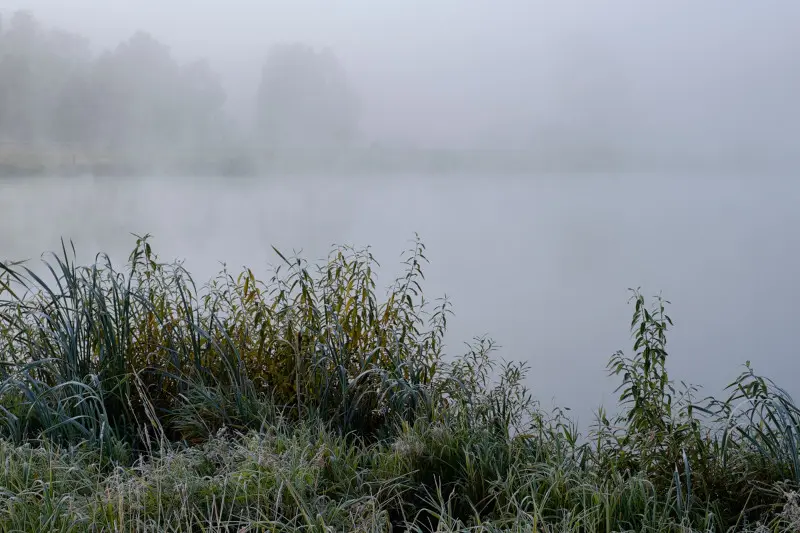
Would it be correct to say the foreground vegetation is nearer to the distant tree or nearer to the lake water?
the lake water

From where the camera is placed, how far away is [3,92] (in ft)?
17.1

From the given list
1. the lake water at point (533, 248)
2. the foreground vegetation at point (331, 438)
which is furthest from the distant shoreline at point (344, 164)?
the foreground vegetation at point (331, 438)

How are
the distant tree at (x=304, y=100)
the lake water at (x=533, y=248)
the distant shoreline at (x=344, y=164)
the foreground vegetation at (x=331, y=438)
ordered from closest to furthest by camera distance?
1. the foreground vegetation at (x=331, y=438)
2. the lake water at (x=533, y=248)
3. the distant tree at (x=304, y=100)
4. the distant shoreline at (x=344, y=164)

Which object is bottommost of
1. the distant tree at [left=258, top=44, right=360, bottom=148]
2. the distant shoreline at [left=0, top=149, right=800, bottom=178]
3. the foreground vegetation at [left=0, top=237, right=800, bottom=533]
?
the foreground vegetation at [left=0, top=237, right=800, bottom=533]

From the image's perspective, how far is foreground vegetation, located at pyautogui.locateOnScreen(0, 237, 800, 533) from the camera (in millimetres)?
1397

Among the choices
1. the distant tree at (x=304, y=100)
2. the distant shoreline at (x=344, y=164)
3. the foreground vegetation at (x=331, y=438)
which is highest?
the distant tree at (x=304, y=100)

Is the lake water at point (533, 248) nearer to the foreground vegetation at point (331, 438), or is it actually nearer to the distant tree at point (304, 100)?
the distant tree at point (304, 100)

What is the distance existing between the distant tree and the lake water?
66 cm

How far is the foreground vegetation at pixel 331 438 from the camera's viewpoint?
1397 mm

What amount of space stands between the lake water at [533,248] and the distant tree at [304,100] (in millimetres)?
665

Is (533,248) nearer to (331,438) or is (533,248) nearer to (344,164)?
(344,164)

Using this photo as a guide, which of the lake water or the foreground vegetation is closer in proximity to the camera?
the foreground vegetation

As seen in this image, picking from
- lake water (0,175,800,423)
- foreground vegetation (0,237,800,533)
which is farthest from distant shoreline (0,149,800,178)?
foreground vegetation (0,237,800,533)

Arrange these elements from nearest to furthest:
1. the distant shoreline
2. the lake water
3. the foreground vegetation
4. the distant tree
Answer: the foreground vegetation, the lake water, the distant tree, the distant shoreline
